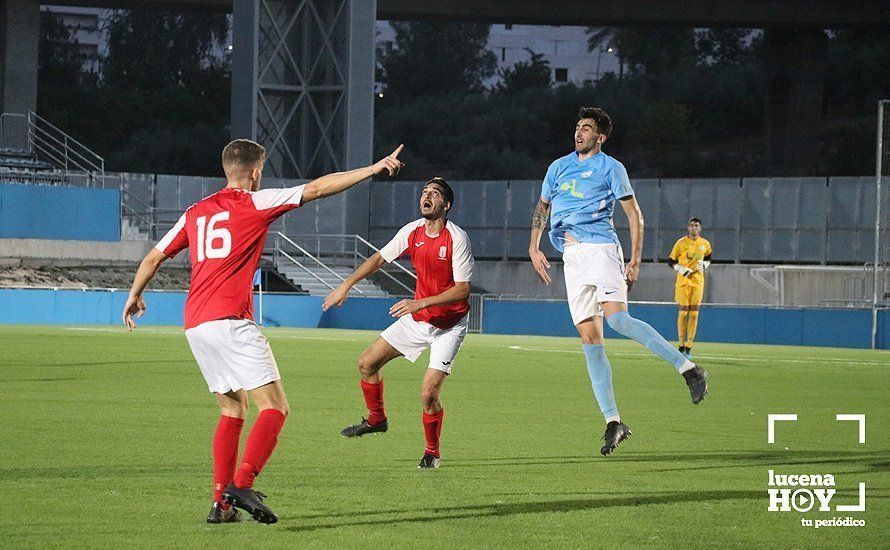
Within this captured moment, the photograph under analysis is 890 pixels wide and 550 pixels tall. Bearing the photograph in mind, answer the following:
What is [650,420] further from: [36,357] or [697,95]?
[697,95]

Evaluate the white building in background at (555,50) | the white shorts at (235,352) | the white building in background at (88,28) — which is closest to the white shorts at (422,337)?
the white shorts at (235,352)

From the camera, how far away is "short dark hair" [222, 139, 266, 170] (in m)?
7.57

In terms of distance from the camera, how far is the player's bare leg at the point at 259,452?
7074 millimetres

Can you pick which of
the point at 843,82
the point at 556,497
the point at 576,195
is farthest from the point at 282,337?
the point at 843,82

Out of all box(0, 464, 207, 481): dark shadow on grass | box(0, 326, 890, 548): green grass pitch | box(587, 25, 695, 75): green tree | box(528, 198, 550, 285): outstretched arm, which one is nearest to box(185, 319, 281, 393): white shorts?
box(0, 326, 890, 548): green grass pitch

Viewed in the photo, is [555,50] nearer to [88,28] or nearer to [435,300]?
[88,28]

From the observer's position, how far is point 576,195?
11.2 m

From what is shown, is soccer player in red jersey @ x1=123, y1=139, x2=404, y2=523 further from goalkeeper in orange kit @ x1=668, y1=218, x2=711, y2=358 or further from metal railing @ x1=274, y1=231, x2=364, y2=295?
metal railing @ x1=274, y1=231, x2=364, y2=295

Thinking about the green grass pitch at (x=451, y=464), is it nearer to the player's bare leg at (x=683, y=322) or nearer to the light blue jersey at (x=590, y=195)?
the light blue jersey at (x=590, y=195)

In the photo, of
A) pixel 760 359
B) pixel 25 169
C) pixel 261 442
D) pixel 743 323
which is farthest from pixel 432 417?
pixel 25 169

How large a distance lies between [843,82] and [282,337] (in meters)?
57.4

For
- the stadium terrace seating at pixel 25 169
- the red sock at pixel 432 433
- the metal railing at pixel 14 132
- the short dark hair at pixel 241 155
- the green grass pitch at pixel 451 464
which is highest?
the metal railing at pixel 14 132

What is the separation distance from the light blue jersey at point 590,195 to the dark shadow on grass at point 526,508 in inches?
121

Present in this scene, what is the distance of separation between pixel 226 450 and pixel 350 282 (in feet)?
7.67
